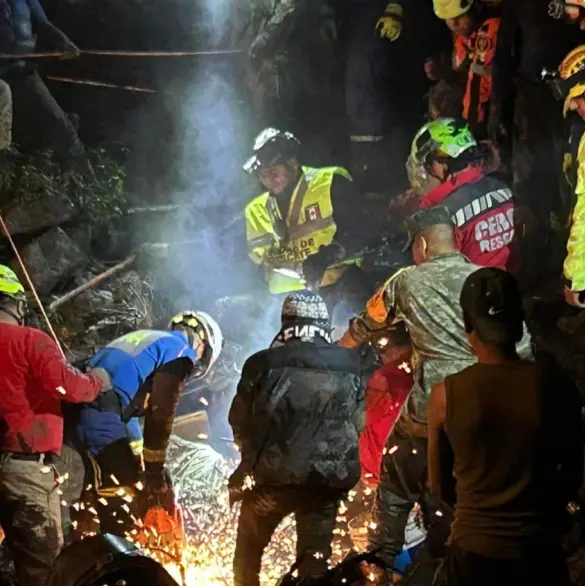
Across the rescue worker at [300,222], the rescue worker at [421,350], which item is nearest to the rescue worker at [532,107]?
the rescue worker at [421,350]

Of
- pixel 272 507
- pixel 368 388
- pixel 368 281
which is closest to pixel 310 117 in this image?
pixel 368 281

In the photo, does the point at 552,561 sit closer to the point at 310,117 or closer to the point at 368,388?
the point at 368,388

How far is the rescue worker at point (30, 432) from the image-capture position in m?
4.31

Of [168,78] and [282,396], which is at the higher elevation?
[168,78]

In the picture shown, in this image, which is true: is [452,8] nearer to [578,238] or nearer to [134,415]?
[578,238]

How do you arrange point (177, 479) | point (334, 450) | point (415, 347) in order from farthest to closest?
point (177, 479)
point (415, 347)
point (334, 450)

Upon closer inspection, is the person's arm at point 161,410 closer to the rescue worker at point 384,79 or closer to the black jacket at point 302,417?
the black jacket at point 302,417

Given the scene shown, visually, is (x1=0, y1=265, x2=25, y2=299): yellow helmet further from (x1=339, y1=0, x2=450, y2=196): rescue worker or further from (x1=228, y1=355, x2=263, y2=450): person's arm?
(x1=339, y1=0, x2=450, y2=196): rescue worker

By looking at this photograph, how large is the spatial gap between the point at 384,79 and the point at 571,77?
5.94 feet

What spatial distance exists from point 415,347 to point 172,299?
2.34 metres

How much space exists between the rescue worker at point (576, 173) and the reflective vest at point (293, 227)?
187cm

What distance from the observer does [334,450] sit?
3990mm

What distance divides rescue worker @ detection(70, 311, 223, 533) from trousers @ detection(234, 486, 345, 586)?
1.00 metres

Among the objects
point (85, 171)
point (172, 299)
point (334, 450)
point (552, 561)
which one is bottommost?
point (552, 561)
